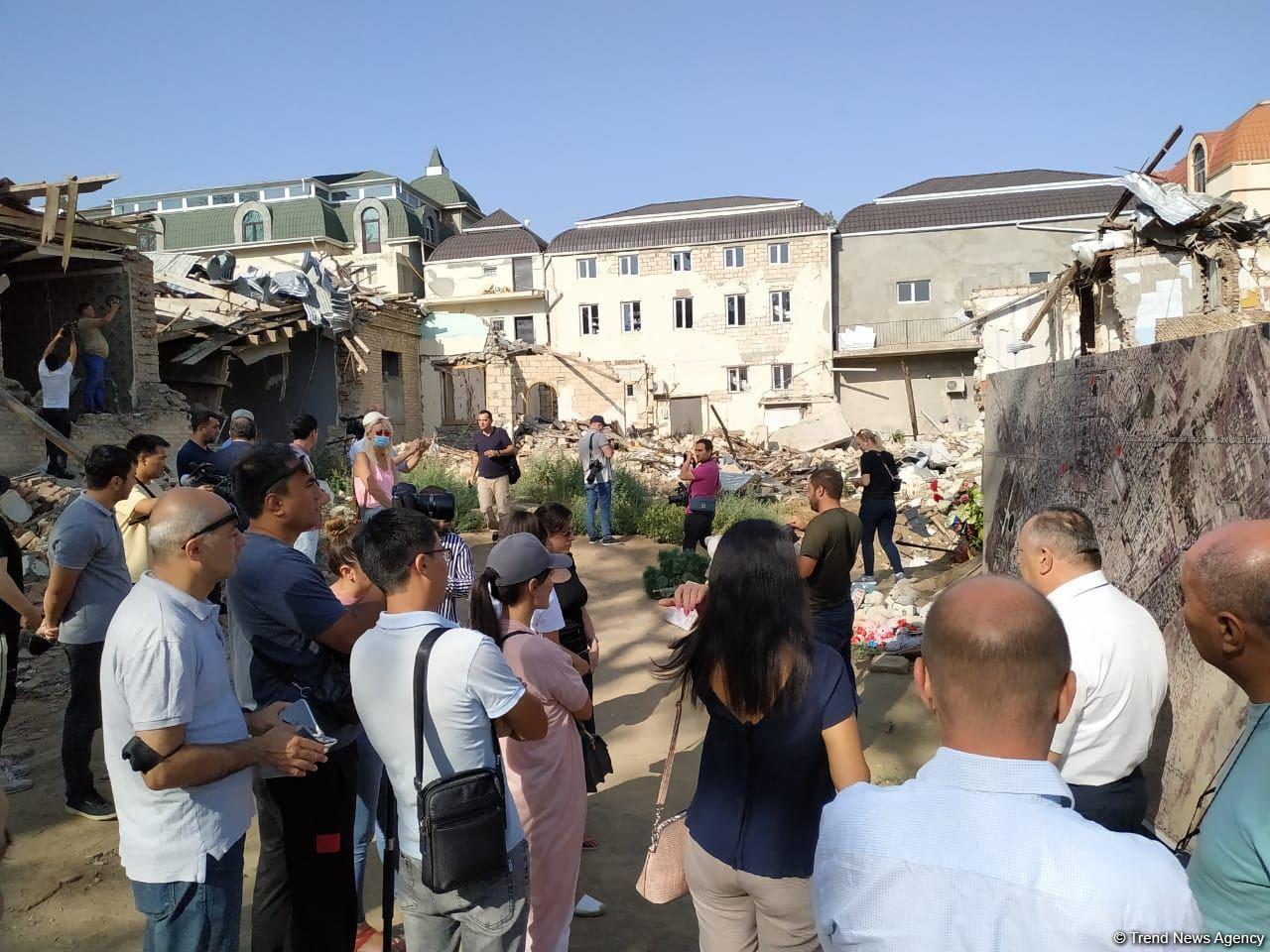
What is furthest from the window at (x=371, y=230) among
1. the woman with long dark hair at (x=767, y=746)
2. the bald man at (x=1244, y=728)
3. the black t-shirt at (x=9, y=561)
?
the bald man at (x=1244, y=728)

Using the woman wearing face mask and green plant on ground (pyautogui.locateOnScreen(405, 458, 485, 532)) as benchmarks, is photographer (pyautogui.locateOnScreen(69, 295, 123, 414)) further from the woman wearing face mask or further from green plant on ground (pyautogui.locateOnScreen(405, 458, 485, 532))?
the woman wearing face mask

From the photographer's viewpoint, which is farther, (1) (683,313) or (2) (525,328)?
(2) (525,328)

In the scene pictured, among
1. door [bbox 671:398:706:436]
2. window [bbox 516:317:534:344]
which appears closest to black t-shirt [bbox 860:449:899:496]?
door [bbox 671:398:706:436]

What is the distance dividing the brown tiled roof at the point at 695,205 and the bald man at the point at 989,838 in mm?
34709

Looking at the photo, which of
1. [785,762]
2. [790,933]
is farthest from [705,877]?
[785,762]

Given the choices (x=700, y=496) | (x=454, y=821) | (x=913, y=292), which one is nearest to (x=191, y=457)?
(x=454, y=821)

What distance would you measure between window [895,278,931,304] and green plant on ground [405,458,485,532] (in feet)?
79.7

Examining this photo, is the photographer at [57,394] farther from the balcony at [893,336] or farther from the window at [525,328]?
the balcony at [893,336]

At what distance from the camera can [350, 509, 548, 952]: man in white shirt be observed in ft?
6.86

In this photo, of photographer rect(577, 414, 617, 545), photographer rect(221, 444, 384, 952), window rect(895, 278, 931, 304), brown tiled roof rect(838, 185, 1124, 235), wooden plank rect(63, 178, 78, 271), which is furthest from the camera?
window rect(895, 278, 931, 304)

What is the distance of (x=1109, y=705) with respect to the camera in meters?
2.46

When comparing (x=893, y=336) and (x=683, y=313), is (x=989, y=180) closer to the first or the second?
(x=893, y=336)

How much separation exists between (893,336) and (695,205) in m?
10.9

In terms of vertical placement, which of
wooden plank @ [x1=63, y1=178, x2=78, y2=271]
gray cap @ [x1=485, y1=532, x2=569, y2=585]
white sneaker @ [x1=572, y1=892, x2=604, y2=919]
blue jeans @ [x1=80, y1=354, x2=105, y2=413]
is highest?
wooden plank @ [x1=63, y1=178, x2=78, y2=271]
